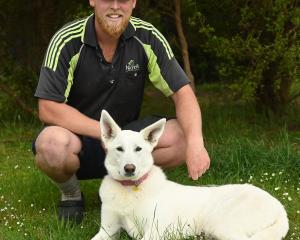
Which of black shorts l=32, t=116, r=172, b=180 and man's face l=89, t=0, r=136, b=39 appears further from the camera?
black shorts l=32, t=116, r=172, b=180

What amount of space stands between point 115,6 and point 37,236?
5.42 ft

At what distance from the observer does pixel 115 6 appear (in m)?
4.35

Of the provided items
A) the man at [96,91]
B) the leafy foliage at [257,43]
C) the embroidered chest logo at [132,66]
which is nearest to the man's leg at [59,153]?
the man at [96,91]

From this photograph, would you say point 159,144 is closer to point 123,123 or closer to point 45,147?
point 123,123

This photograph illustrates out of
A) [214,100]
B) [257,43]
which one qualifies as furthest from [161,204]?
[214,100]

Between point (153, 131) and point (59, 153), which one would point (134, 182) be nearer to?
point (153, 131)

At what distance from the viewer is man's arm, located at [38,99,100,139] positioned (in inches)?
168

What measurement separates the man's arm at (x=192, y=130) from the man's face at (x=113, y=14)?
632 millimetres

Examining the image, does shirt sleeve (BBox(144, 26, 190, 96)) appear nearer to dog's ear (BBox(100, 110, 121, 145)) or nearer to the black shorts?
the black shorts

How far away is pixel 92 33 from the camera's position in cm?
450

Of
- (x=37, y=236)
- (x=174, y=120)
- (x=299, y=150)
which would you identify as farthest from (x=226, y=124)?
(x=37, y=236)

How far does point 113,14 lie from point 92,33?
230 millimetres

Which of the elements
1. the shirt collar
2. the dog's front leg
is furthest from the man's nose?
the dog's front leg

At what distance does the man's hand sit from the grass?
61 centimetres
